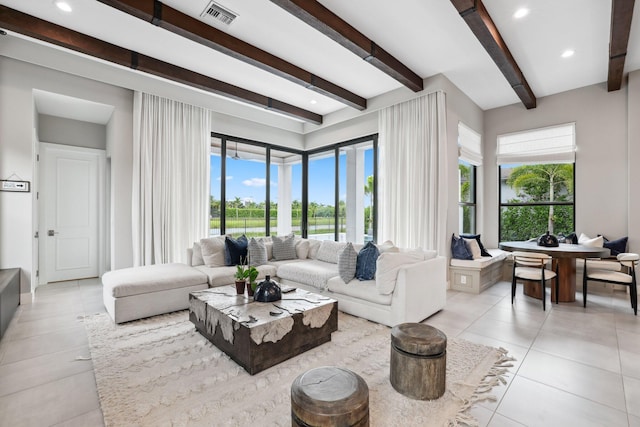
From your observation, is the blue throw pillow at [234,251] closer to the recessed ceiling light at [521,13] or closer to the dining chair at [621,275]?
the recessed ceiling light at [521,13]

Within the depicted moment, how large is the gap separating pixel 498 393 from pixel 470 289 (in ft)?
9.10

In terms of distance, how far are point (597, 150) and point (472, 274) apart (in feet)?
9.76

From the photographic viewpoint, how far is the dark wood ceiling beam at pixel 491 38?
2.72m

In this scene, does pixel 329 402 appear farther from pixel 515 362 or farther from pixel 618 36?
pixel 618 36

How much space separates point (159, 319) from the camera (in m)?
3.34

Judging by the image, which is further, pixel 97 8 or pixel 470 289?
pixel 470 289

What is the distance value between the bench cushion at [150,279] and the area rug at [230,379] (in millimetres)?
384

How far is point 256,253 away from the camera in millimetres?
4527

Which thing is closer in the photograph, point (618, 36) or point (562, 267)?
point (618, 36)

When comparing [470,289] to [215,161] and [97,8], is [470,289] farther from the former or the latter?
[97,8]

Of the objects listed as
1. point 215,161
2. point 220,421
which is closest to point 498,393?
point 220,421

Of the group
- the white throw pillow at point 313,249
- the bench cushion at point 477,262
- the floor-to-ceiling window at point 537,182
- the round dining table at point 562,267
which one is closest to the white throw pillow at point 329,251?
the white throw pillow at point 313,249

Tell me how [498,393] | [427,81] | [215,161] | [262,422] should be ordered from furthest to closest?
[215,161] < [427,81] < [498,393] < [262,422]

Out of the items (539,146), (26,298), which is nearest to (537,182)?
(539,146)
